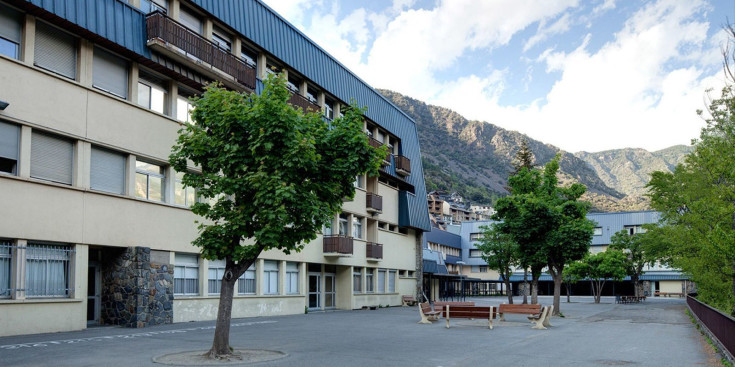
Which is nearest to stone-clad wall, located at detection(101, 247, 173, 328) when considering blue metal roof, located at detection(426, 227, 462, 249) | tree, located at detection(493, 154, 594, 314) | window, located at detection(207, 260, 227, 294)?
window, located at detection(207, 260, 227, 294)

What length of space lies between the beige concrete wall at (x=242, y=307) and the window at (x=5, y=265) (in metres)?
6.32

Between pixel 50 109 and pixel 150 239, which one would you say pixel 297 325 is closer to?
pixel 150 239

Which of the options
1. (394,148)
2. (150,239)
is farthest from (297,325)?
(394,148)

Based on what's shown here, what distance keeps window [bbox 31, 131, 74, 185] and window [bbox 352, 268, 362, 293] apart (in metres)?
21.1

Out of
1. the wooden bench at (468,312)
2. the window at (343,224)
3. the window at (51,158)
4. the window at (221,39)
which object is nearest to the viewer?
the window at (51,158)

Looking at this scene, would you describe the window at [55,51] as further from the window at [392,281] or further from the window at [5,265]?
the window at [392,281]

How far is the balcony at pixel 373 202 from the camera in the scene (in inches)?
1501

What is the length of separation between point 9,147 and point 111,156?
12.0ft

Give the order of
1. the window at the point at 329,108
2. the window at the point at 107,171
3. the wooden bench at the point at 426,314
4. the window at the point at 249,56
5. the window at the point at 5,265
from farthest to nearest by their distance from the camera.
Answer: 1. the window at the point at 329,108
2. the window at the point at 249,56
3. the wooden bench at the point at 426,314
4. the window at the point at 107,171
5. the window at the point at 5,265

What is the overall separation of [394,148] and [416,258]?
8.69 meters

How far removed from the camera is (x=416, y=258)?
4731cm

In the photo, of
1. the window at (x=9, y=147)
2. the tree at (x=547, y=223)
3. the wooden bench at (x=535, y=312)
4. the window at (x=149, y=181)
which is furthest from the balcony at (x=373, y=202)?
the window at (x=9, y=147)

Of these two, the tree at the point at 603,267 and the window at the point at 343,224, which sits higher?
the window at the point at 343,224

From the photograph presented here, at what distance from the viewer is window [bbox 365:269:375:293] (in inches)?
1526
